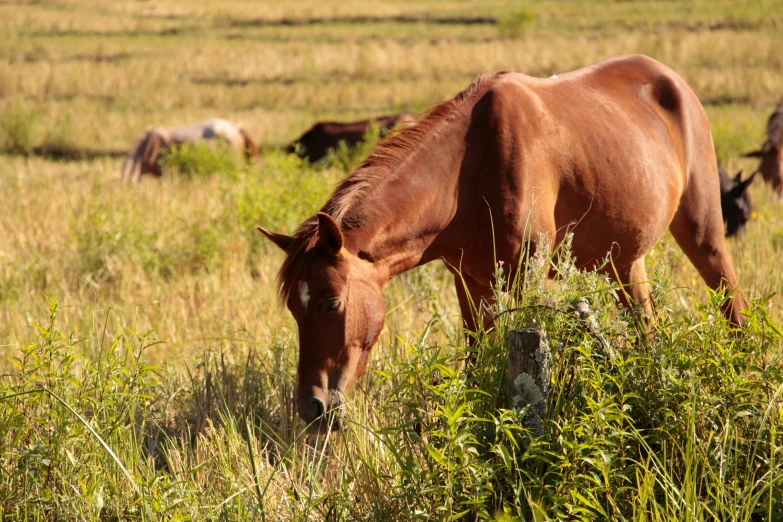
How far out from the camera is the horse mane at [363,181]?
3.27 meters

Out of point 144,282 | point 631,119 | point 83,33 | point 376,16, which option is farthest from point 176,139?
point 376,16

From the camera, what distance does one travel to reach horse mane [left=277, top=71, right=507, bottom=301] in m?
3.27

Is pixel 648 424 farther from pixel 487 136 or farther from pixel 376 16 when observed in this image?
pixel 376 16

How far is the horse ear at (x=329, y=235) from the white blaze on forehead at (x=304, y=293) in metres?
0.18

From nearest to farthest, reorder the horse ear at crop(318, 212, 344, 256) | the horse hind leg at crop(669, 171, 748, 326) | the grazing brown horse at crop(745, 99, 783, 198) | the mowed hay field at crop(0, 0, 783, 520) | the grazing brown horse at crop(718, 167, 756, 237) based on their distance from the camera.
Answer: the mowed hay field at crop(0, 0, 783, 520) < the horse ear at crop(318, 212, 344, 256) < the horse hind leg at crop(669, 171, 748, 326) < the grazing brown horse at crop(718, 167, 756, 237) < the grazing brown horse at crop(745, 99, 783, 198)

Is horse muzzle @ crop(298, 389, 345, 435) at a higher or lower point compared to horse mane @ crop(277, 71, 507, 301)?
Result: lower

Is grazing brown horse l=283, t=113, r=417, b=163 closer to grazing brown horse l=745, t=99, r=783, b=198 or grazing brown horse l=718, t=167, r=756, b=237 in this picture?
grazing brown horse l=745, t=99, r=783, b=198

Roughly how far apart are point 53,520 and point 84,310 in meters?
2.77

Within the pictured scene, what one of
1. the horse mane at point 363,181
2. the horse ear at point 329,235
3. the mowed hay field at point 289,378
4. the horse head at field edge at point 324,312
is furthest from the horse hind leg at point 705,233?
the horse ear at point 329,235

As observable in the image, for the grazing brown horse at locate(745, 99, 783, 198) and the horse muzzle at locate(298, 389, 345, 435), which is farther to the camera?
the grazing brown horse at locate(745, 99, 783, 198)

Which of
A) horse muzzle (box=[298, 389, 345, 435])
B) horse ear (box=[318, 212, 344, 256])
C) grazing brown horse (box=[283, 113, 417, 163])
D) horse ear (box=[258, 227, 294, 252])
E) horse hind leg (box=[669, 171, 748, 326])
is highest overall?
horse ear (box=[318, 212, 344, 256])

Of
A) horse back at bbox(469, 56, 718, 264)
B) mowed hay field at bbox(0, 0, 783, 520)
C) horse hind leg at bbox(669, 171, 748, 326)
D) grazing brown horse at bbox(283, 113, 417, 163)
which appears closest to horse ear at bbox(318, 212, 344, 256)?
mowed hay field at bbox(0, 0, 783, 520)

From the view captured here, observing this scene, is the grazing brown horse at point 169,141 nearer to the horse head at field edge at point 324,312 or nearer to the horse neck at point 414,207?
the horse neck at point 414,207

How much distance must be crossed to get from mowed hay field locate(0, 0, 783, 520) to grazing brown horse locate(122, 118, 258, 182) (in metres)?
0.79
